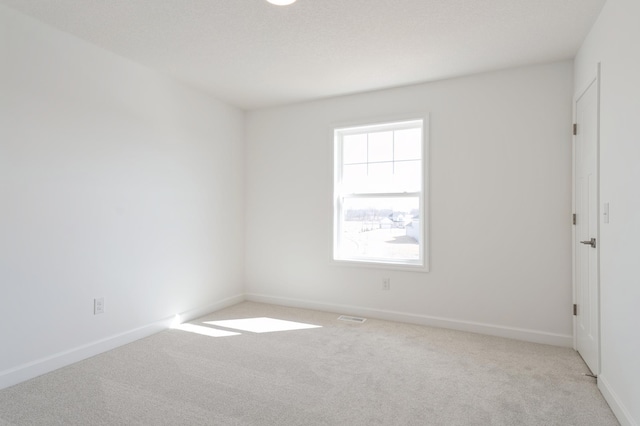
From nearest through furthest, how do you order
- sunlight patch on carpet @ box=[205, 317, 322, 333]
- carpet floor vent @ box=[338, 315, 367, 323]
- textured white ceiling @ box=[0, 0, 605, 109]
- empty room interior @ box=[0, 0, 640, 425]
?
empty room interior @ box=[0, 0, 640, 425] < textured white ceiling @ box=[0, 0, 605, 109] < sunlight patch on carpet @ box=[205, 317, 322, 333] < carpet floor vent @ box=[338, 315, 367, 323]

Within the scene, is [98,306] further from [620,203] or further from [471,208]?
[620,203]

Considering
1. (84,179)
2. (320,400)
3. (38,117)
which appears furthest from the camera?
(84,179)

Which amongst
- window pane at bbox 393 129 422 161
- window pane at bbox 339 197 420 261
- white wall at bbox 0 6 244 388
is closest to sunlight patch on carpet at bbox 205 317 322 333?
white wall at bbox 0 6 244 388

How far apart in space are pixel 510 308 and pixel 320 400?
208cm

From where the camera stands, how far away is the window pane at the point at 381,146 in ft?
12.7

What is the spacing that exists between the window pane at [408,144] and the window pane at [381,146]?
0.07 metres

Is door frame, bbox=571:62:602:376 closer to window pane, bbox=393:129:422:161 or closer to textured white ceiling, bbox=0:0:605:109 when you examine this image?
textured white ceiling, bbox=0:0:605:109

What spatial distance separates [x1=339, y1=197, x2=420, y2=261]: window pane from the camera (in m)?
3.77

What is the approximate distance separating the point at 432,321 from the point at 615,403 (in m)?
1.64

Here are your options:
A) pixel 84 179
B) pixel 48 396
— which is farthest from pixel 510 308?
pixel 84 179

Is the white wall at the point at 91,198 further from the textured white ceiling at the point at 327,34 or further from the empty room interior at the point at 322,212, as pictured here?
the textured white ceiling at the point at 327,34

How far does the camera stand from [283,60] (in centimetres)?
306

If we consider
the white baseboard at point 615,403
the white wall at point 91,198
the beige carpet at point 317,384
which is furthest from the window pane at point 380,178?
the white baseboard at point 615,403

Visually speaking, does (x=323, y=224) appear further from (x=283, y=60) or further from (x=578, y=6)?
(x=578, y=6)
